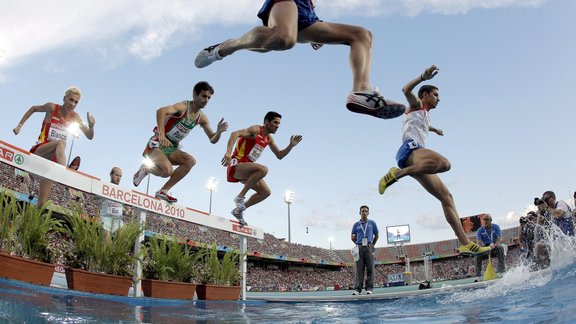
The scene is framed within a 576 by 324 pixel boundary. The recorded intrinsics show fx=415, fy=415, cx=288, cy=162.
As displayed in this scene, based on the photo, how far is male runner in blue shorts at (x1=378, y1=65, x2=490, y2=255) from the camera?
16.2ft

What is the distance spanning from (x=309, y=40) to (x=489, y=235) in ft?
29.4

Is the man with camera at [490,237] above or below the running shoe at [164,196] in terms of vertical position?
below

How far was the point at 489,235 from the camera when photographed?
10.3m

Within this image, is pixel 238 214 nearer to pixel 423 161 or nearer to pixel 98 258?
pixel 98 258

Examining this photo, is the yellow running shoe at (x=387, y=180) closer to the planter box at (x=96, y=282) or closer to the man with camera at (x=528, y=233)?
the planter box at (x=96, y=282)

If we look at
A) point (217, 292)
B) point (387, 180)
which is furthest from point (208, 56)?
point (217, 292)

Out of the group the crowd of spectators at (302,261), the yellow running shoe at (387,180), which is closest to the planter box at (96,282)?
the yellow running shoe at (387,180)

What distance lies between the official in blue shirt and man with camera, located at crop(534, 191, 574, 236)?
11.2 ft

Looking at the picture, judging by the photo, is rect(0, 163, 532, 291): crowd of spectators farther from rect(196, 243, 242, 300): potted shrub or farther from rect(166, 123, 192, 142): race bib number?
rect(166, 123, 192, 142): race bib number

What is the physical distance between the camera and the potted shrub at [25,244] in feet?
13.1

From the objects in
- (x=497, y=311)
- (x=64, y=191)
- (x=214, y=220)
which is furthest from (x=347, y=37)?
(x=64, y=191)

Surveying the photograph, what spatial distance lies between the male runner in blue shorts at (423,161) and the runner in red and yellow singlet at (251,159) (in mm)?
2215

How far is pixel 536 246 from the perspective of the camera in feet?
29.7

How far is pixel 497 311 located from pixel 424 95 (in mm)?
3124
